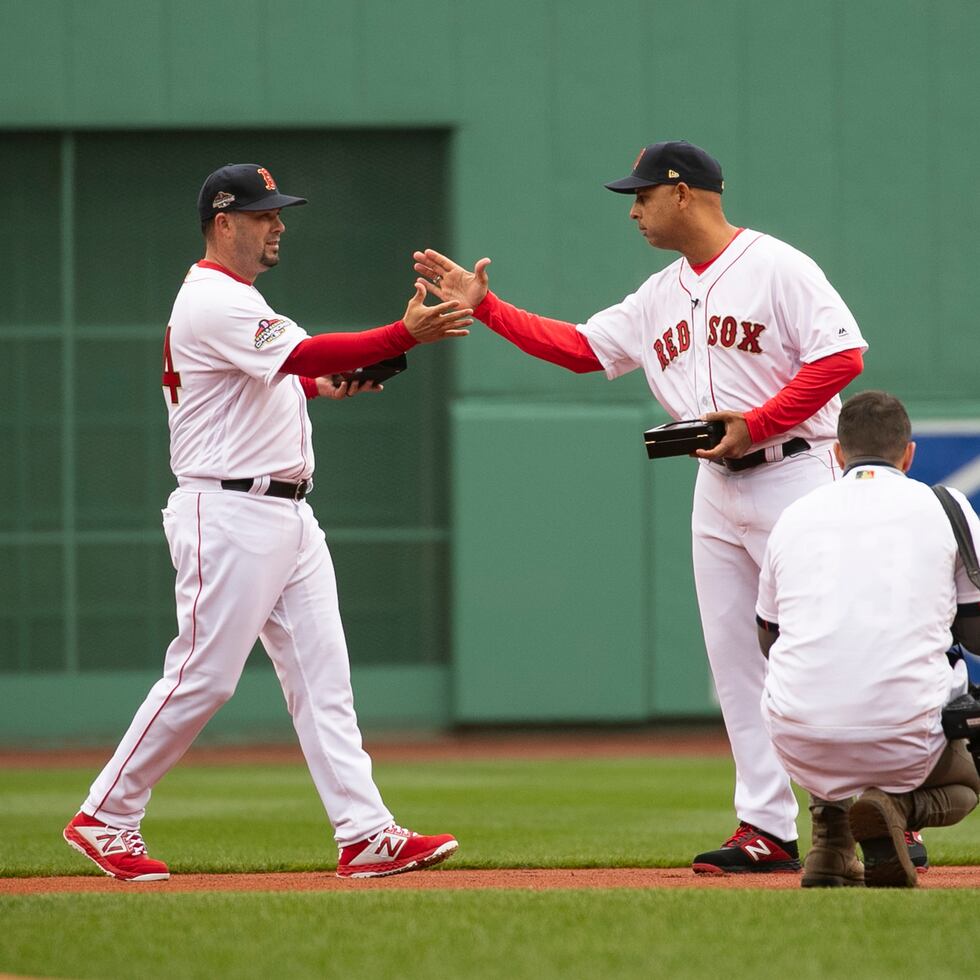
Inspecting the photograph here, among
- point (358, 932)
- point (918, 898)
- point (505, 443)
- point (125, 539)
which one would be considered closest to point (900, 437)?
point (918, 898)

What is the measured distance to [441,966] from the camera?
12.0 ft

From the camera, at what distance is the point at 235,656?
5352 millimetres

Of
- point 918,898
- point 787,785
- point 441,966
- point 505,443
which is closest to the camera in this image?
point 441,966

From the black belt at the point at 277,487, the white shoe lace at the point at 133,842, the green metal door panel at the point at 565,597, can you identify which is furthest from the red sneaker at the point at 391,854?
the green metal door panel at the point at 565,597

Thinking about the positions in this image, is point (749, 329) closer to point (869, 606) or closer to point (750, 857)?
point (869, 606)

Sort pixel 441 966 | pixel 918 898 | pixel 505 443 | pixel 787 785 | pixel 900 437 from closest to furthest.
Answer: pixel 441 966 → pixel 918 898 → pixel 900 437 → pixel 787 785 → pixel 505 443

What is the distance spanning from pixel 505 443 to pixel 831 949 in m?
8.74

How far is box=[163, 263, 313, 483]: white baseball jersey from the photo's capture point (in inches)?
209

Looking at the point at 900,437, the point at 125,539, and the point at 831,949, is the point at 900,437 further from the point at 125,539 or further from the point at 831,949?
the point at 125,539

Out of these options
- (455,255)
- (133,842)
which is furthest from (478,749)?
(133,842)

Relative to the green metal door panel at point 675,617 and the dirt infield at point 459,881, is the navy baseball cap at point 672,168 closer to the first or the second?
the dirt infield at point 459,881

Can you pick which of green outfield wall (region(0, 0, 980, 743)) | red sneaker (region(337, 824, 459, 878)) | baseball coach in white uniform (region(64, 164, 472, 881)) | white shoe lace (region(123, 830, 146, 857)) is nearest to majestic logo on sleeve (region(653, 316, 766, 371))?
baseball coach in white uniform (region(64, 164, 472, 881))

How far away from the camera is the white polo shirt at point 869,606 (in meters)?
4.37

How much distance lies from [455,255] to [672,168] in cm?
707
